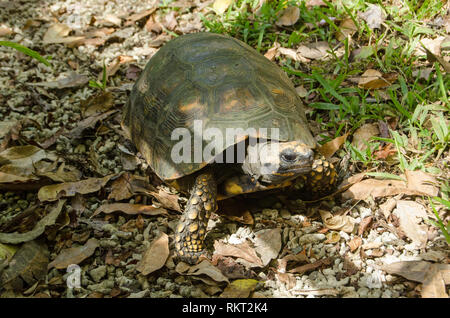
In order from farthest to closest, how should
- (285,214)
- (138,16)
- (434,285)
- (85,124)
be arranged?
(138,16) < (85,124) < (285,214) < (434,285)

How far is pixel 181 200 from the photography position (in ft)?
11.8

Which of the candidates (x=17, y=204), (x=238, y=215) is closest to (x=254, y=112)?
(x=238, y=215)

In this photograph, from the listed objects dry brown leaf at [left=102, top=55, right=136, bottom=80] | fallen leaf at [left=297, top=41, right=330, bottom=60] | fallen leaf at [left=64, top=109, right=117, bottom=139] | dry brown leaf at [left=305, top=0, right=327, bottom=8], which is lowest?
fallen leaf at [left=64, top=109, right=117, bottom=139]

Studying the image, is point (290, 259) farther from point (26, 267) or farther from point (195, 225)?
point (26, 267)

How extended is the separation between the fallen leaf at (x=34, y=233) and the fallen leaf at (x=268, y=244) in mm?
1550

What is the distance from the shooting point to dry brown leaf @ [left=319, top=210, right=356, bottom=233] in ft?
10.3

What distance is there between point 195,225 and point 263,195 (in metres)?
0.72

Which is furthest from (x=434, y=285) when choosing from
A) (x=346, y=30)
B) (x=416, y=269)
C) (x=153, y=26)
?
(x=153, y=26)

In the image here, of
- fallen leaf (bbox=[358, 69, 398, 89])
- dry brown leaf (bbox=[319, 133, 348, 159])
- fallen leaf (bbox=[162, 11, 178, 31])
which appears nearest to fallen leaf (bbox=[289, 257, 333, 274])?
dry brown leaf (bbox=[319, 133, 348, 159])

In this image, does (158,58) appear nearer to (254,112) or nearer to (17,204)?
(254,112)

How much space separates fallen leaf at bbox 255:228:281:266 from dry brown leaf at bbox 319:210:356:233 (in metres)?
0.38

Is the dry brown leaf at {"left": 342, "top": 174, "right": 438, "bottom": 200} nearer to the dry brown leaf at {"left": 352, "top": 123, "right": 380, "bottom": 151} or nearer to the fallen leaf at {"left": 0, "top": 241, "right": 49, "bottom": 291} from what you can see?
the dry brown leaf at {"left": 352, "top": 123, "right": 380, "bottom": 151}

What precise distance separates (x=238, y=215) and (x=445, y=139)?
5.77 ft

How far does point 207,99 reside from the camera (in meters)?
3.26
